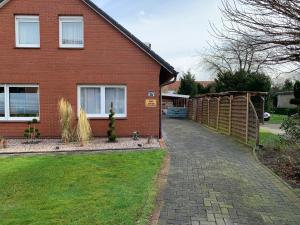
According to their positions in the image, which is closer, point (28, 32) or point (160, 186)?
point (160, 186)

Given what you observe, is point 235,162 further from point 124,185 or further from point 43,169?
point 43,169

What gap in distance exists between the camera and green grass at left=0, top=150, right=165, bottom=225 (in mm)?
5613

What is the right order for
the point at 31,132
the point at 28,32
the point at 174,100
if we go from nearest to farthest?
1. the point at 31,132
2. the point at 28,32
3. the point at 174,100

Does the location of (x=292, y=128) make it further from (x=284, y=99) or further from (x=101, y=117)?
(x=284, y=99)

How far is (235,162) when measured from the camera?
1070 cm

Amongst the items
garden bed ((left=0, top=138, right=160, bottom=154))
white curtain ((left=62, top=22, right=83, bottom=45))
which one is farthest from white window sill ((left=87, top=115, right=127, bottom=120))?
white curtain ((left=62, top=22, right=83, bottom=45))

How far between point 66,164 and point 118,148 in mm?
3043

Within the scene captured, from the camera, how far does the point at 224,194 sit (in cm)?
716

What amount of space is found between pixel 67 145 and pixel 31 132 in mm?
2193

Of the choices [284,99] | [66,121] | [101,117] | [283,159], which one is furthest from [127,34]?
[284,99]

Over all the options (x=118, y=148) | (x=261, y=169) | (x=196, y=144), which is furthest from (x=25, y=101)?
(x=261, y=169)

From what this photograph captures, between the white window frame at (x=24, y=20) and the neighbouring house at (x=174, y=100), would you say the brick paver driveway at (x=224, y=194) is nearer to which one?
the white window frame at (x=24, y=20)

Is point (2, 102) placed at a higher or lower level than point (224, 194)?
higher

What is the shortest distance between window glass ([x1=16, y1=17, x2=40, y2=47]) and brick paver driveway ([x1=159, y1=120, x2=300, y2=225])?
8.17 meters
